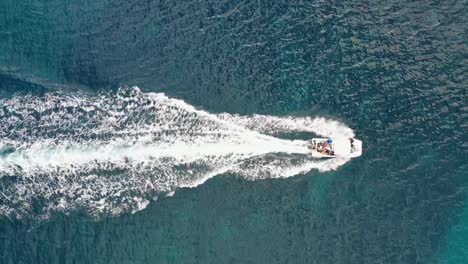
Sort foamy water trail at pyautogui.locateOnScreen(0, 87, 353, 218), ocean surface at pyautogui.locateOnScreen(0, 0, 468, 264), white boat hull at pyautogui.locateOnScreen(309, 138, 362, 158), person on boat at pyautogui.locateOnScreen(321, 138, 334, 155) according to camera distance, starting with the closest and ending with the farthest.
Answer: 1. ocean surface at pyautogui.locateOnScreen(0, 0, 468, 264)
2. white boat hull at pyautogui.locateOnScreen(309, 138, 362, 158)
3. person on boat at pyautogui.locateOnScreen(321, 138, 334, 155)
4. foamy water trail at pyautogui.locateOnScreen(0, 87, 353, 218)

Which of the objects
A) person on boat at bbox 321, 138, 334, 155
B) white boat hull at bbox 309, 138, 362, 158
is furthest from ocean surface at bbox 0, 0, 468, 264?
person on boat at bbox 321, 138, 334, 155

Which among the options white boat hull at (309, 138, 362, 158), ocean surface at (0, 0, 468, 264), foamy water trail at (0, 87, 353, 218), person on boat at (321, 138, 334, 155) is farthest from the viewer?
foamy water trail at (0, 87, 353, 218)

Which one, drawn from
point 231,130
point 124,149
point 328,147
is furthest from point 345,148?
point 124,149

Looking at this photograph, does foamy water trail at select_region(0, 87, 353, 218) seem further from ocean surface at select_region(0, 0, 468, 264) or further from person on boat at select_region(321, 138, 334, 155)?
person on boat at select_region(321, 138, 334, 155)

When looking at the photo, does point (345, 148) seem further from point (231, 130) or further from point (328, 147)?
point (231, 130)

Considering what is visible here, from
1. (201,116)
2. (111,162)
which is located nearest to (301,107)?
(201,116)

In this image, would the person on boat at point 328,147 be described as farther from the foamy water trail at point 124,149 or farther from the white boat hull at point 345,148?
the foamy water trail at point 124,149

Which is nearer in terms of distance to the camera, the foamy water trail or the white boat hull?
the white boat hull
